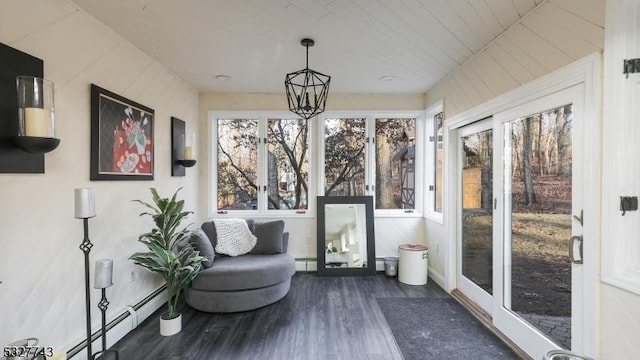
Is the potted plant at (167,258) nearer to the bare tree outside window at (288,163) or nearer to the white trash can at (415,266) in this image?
the bare tree outside window at (288,163)

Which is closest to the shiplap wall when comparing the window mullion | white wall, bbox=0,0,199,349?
the window mullion

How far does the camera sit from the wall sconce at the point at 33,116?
5.48 feet

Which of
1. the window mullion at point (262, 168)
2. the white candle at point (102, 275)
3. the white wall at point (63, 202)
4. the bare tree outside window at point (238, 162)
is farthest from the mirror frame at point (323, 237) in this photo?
the white candle at point (102, 275)

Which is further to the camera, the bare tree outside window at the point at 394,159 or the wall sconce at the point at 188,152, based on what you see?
the bare tree outside window at the point at 394,159

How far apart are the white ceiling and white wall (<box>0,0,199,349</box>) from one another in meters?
0.26

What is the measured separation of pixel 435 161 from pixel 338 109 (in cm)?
157

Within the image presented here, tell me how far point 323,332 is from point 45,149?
95.6 inches

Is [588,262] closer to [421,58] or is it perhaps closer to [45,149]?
[421,58]

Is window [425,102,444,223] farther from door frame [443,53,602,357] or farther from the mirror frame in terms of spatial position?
door frame [443,53,602,357]

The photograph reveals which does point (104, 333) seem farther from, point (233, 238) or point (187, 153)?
point (187, 153)

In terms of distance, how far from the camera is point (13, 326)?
1.78 meters

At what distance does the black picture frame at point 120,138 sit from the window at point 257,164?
4.73 ft

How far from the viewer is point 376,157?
15.2 feet

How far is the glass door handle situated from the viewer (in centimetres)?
191
